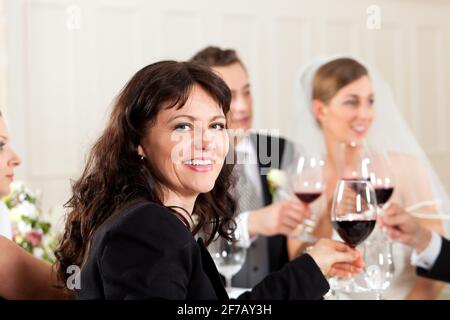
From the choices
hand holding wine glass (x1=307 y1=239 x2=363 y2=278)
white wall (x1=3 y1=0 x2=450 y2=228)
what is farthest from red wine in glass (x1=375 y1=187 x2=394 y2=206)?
white wall (x1=3 y1=0 x2=450 y2=228)

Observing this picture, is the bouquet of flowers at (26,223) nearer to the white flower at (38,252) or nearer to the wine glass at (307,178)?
the white flower at (38,252)

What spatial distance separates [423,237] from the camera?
2.29 meters

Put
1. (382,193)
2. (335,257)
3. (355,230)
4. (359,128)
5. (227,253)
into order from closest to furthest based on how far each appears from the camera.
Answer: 1. (335,257)
2. (355,230)
3. (227,253)
4. (382,193)
5. (359,128)

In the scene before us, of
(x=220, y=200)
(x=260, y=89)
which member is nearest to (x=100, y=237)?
(x=220, y=200)

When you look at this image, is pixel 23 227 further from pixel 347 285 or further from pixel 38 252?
pixel 347 285

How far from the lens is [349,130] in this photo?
2.96 meters

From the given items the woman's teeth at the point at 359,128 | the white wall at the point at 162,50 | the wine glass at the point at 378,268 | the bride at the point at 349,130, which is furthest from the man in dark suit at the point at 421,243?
the white wall at the point at 162,50

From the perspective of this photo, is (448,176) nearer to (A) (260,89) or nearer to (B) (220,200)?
(A) (260,89)

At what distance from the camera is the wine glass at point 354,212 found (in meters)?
1.71

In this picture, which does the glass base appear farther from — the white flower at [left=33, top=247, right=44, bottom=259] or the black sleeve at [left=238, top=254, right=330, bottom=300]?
the white flower at [left=33, top=247, right=44, bottom=259]

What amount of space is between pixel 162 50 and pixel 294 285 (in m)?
3.32

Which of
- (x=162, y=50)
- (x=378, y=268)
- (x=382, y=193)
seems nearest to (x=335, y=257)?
(x=378, y=268)

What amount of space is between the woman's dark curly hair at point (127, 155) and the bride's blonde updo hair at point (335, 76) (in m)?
1.60

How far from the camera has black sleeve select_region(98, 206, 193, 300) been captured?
3.67 ft
